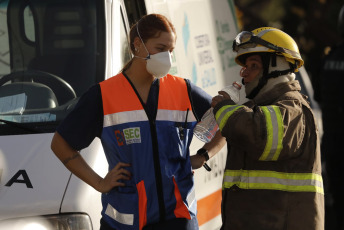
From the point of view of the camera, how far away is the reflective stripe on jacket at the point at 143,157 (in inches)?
153

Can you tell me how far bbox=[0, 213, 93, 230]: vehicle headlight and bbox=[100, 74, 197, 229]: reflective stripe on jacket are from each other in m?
0.17

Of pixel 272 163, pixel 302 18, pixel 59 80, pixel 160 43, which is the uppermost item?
pixel 160 43

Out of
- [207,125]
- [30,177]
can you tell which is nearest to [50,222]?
[30,177]

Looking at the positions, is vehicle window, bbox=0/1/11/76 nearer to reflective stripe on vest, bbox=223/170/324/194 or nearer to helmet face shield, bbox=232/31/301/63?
helmet face shield, bbox=232/31/301/63

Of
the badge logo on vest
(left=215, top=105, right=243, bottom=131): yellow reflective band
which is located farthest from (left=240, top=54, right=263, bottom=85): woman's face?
the badge logo on vest

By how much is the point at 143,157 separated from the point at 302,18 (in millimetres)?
11411

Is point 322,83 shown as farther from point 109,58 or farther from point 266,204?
point 266,204

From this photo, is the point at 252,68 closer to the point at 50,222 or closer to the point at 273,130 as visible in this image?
the point at 273,130

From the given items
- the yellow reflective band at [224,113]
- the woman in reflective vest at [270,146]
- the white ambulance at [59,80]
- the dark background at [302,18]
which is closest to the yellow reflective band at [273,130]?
the woman in reflective vest at [270,146]

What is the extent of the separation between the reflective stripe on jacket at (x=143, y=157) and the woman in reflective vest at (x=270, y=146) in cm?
22

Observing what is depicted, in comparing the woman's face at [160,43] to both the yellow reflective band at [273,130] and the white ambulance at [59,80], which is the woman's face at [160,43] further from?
the white ambulance at [59,80]

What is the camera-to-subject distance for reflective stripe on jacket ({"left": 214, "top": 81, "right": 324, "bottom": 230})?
3.73 metres

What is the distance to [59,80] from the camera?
4.96 meters

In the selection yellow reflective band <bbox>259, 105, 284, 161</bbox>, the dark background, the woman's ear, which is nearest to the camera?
yellow reflective band <bbox>259, 105, 284, 161</bbox>
